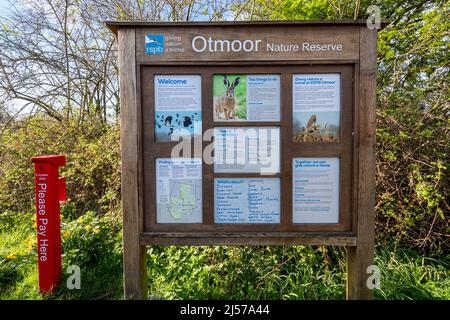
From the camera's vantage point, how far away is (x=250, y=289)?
2693mm

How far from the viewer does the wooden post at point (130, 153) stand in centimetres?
206

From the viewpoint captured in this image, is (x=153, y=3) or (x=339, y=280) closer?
(x=339, y=280)

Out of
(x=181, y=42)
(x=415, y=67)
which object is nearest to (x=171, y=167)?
(x=181, y=42)

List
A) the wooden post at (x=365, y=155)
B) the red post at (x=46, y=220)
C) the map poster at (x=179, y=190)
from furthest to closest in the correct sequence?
the red post at (x=46, y=220) < the map poster at (x=179, y=190) < the wooden post at (x=365, y=155)

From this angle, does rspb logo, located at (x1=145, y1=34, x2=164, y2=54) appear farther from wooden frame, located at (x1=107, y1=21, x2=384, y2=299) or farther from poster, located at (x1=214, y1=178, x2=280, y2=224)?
poster, located at (x1=214, y1=178, x2=280, y2=224)

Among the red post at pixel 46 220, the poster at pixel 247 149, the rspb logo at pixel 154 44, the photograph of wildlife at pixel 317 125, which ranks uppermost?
the rspb logo at pixel 154 44

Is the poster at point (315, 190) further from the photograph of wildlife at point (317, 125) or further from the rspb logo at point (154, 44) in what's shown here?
the rspb logo at point (154, 44)

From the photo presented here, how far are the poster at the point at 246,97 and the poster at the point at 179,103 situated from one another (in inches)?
6.2

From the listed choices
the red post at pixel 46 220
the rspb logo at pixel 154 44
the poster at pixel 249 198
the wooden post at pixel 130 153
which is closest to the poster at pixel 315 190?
the poster at pixel 249 198

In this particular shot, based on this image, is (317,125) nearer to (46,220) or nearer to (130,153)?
(130,153)

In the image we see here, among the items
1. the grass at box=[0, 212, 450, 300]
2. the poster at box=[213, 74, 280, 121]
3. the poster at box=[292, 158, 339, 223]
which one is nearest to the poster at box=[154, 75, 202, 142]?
the poster at box=[213, 74, 280, 121]

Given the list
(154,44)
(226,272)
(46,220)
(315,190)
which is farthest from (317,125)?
(46,220)

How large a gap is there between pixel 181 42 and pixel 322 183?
1.60m
